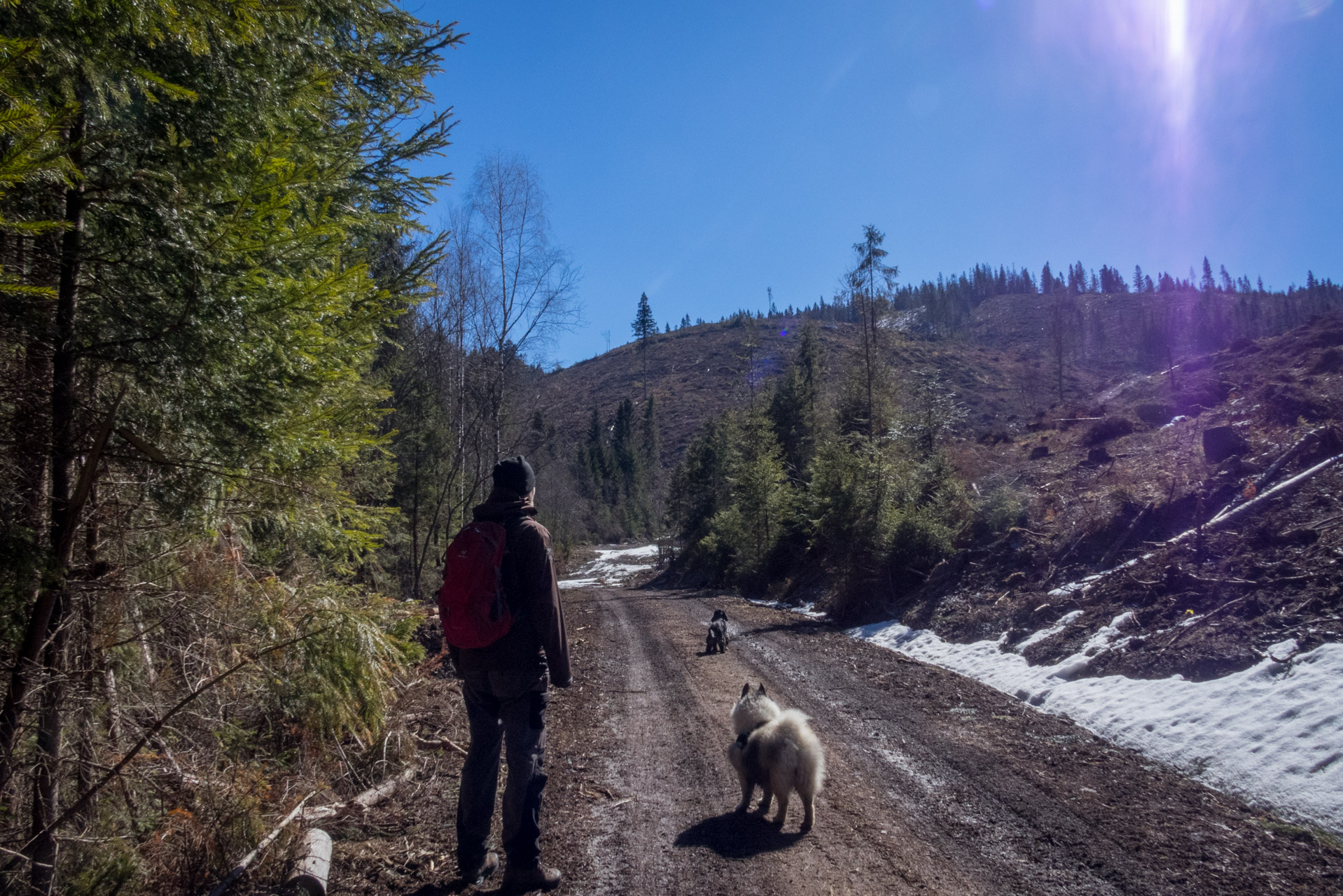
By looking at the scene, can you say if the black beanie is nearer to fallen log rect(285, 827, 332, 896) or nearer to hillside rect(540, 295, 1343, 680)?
fallen log rect(285, 827, 332, 896)

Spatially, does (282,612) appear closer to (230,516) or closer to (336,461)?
(230,516)

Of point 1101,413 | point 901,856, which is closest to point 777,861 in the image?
point 901,856

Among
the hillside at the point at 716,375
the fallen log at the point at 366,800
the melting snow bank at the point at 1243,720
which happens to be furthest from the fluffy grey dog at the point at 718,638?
the hillside at the point at 716,375

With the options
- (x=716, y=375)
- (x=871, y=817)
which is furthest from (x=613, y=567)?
(x=716, y=375)

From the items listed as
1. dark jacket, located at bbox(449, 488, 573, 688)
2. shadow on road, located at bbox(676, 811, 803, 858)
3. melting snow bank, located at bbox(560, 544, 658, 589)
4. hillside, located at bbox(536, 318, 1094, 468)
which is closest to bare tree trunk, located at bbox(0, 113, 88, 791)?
dark jacket, located at bbox(449, 488, 573, 688)

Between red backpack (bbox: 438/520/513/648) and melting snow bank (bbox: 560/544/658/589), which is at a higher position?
red backpack (bbox: 438/520/513/648)

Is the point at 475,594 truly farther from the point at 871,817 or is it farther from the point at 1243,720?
the point at 1243,720

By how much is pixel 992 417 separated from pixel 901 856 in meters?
72.8

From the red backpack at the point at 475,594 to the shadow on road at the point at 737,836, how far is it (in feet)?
6.21

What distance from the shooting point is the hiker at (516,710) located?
352 centimetres

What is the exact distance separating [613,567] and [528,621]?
133ft

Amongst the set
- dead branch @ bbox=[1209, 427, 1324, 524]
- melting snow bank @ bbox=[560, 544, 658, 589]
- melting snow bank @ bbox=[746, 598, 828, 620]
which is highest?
dead branch @ bbox=[1209, 427, 1324, 524]

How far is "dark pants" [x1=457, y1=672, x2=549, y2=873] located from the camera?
3516 mm

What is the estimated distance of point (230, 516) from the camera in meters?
3.97
